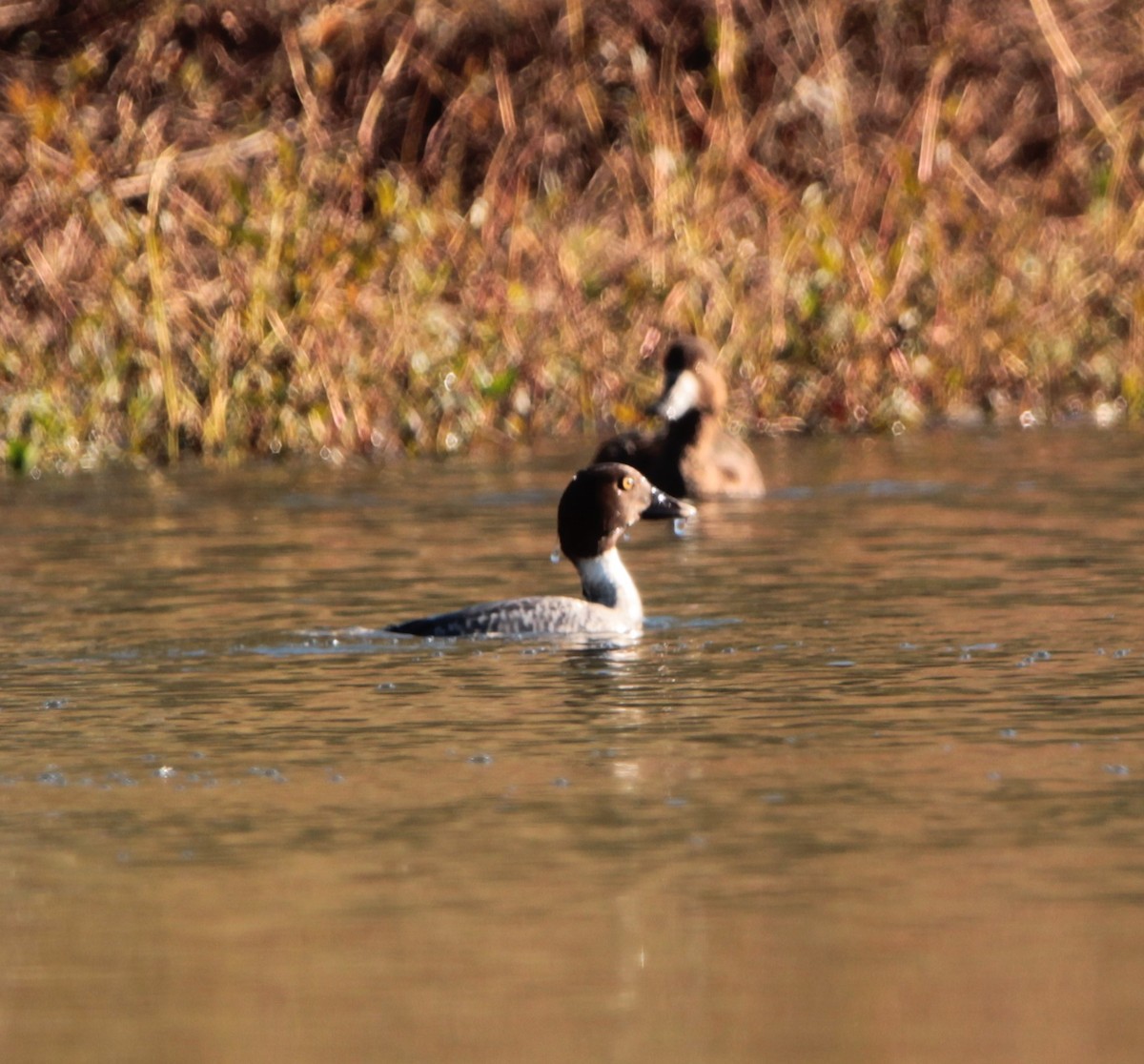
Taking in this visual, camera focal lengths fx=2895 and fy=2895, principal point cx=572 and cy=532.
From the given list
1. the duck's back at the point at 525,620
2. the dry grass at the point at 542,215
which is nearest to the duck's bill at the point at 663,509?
the duck's back at the point at 525,620

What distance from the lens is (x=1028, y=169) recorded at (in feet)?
80.8

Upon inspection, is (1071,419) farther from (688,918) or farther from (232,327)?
(688,918)

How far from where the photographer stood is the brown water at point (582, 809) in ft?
17.2

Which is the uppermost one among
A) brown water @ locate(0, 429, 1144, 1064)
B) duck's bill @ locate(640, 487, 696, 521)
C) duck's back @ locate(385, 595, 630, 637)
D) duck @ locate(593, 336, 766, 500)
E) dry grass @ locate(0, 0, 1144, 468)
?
dry grass @ locate(0, 0, 1144, 468)

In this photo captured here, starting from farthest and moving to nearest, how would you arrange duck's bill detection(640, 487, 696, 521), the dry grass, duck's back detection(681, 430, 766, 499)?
the dry grass, duck's back detection(681, 430, 766, 499), duck's bill detection(640, 487, 696, 521)

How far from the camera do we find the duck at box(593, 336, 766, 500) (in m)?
16.1

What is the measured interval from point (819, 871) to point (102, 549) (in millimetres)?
8127

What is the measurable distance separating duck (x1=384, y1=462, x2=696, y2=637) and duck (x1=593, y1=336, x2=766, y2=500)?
4.15 metres

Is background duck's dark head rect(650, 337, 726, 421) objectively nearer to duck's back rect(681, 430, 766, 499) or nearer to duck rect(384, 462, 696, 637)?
duck's back rect(681, 430, 766, 499)

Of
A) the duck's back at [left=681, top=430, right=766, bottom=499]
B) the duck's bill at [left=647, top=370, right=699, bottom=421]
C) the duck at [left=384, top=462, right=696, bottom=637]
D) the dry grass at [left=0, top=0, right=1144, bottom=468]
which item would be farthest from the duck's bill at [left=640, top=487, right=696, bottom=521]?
the dry grass at [left=0, top=0, right=1144, bottom=468]

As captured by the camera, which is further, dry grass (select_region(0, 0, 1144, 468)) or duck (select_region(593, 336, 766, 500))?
dry grass (select_region(0, 0, 1144, 468))

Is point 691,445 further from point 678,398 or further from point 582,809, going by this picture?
point 582,809

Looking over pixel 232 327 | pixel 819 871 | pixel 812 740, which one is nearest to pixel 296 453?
pixel 232 327

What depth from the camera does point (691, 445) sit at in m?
16.8
